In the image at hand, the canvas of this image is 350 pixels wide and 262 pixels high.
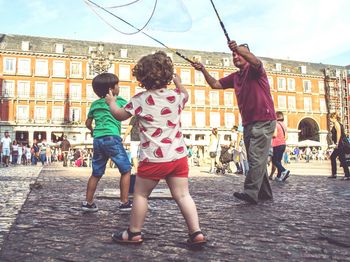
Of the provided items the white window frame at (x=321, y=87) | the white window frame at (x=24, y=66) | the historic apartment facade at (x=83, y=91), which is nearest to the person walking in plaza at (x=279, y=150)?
the historic apartment facade at (x=83, y=91)

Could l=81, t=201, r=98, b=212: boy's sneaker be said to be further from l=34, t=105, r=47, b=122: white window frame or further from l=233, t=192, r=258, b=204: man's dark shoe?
l=34, t=105, r=47, b=122: white window frame

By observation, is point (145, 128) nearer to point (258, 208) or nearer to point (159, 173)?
point (159, 173)

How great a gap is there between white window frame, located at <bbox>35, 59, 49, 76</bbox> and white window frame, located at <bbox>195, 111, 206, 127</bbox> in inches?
704

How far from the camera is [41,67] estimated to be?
4222cm

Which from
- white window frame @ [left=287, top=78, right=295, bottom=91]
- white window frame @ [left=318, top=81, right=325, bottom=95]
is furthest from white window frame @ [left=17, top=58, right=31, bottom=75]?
white window frame @ [left=318, top=81, right=325, bottom=95]

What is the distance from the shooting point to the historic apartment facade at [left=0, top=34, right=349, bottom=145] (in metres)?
41.1

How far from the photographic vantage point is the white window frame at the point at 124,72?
44.6 metres

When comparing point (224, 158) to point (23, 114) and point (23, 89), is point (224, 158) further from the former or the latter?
point (23, 89)

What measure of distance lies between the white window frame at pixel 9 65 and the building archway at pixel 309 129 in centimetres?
3690

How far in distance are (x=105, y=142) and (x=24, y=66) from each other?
Result: 1638 inches

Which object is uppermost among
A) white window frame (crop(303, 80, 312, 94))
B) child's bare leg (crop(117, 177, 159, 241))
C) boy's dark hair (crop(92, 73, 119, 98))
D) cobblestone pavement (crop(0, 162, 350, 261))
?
white window frame (crop(303, 80, 312, 94))

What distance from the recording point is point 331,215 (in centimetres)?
335

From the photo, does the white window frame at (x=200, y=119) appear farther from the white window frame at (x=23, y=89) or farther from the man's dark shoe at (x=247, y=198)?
the man's dark shoe at (x=247, y=198)

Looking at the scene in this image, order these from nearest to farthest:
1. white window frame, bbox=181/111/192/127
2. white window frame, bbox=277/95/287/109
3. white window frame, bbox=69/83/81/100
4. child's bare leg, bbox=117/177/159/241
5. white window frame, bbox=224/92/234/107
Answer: child's bare leg, bbox=117/177/159/241 < white window frame, bbox=69/83/81/100 < white window frame, bbox=181/111/192/127 < white window frame, bbox=224/92/234/107 < white window frame, bbox=277/95/287/109
